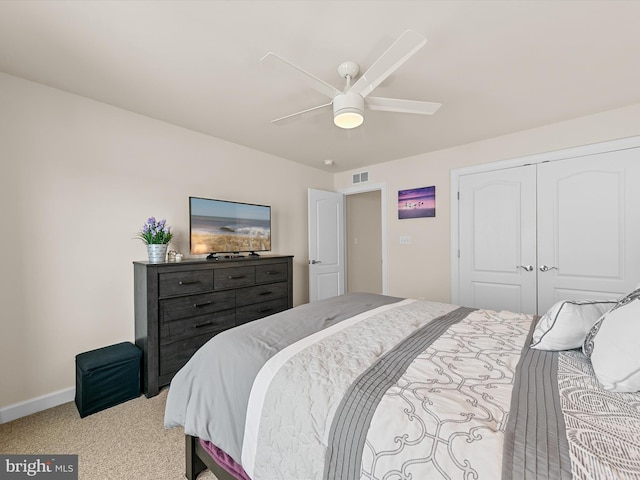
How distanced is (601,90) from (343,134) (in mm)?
2187

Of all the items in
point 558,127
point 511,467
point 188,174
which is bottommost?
point 511,467

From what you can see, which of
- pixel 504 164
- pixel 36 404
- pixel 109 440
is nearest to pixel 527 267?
pixel 504 164

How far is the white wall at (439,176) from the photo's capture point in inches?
106

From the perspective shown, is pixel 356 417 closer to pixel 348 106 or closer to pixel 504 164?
pixel 348 106

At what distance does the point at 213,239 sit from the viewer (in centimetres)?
306

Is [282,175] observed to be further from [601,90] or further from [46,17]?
[601,90]

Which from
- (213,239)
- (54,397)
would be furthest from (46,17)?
(54,397)

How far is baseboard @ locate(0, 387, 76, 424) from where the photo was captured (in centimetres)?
199

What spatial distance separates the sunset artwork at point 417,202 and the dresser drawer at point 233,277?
7.55 feet

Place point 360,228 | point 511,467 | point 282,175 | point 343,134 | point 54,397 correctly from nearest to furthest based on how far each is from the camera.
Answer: point 511,467 < point 54,397 < point 343,134 < point 282,175 < point 360,228

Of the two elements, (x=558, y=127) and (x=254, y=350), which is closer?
(x=254, y=350)

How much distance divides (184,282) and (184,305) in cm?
21

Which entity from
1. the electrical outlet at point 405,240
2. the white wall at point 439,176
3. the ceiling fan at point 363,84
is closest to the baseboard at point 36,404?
the ceiling fan at point 363,84
